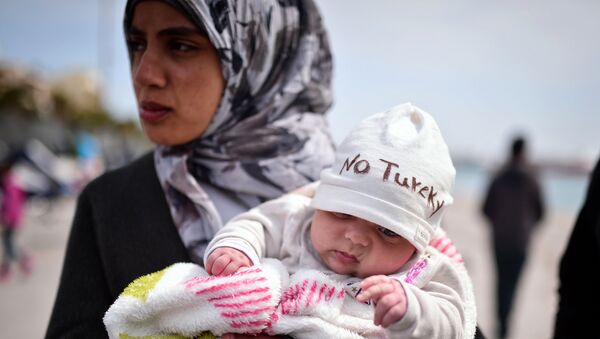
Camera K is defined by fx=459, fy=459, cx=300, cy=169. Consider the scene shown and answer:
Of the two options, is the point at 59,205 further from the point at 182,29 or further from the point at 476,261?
the point at 182,29

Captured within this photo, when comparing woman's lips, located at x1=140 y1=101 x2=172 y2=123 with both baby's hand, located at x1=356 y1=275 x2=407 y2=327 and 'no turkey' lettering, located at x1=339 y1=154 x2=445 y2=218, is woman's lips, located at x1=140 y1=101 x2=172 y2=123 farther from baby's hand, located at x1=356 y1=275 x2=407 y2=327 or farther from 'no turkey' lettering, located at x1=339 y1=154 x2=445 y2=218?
baby's hand, located at x1=356 y1=275 x2=407 y2=327

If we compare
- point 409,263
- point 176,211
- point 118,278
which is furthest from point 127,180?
point 409,263

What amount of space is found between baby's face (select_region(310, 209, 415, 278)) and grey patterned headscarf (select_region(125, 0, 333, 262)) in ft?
1.13

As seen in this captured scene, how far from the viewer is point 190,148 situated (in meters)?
1.58

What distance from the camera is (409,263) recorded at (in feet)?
4.10

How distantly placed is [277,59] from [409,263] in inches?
35.8

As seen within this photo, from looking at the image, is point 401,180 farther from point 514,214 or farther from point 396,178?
point 514,214

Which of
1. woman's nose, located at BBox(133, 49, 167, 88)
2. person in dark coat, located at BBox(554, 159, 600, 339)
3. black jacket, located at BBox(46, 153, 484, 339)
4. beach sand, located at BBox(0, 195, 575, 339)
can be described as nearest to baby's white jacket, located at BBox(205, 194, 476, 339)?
black jacket, located at BBox(46, 153, 484, 339)

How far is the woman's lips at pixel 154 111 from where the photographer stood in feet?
4.79

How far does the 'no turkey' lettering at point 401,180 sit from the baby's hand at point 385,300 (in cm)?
28

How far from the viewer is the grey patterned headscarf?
4.77 feet

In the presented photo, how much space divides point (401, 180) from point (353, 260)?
0.24m

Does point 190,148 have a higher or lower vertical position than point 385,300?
higher

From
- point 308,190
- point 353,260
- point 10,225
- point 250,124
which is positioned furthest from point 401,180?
point 10,225
